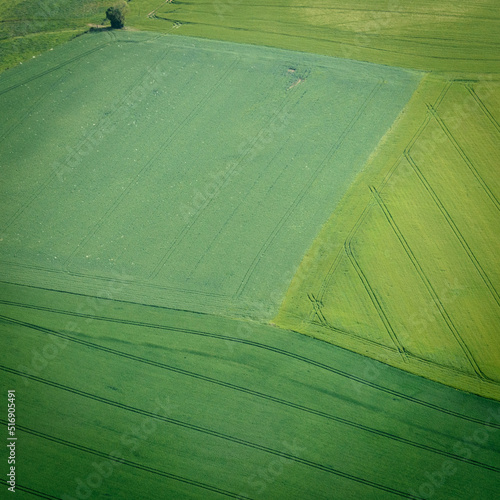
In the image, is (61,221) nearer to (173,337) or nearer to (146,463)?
(173,337)

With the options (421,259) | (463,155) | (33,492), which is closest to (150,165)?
(421,259)

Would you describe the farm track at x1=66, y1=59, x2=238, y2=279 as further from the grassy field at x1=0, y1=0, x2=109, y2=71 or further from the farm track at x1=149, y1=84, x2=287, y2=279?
the grassy field at x1=0, y1=0, x2=109, y2=71

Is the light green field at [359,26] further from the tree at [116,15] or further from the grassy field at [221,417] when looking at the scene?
the grassy field at [221,417]

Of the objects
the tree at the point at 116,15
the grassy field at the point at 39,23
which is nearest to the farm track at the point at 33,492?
the grassy field at the point at 39,23

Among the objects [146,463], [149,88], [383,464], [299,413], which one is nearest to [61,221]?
[149,88]

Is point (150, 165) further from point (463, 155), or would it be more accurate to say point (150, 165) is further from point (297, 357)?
point (463, 155)

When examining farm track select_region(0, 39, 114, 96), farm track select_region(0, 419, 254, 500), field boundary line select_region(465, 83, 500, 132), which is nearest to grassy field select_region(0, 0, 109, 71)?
farm track select_region(0, 39, 114, 96)
